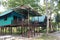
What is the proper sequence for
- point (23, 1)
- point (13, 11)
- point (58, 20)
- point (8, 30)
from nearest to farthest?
point (13, 11), point (8, 30), point (23, 1), point (58, 20)

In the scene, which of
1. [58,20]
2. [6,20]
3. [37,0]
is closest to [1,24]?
[6,20]

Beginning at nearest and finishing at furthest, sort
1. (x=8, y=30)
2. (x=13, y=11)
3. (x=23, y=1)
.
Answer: (x=13, y=11)
(x=8, y=30)
(x=23, y=1)

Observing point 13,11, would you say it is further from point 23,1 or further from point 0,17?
point 23,1

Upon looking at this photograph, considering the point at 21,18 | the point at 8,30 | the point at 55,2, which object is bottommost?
the point at 8,30

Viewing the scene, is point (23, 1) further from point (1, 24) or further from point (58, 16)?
point (58, 16)

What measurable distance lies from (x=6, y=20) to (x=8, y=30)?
1.66m

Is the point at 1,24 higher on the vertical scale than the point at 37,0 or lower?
Answer: lower

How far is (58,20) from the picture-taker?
28438 millimetres

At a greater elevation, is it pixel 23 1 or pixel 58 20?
pixel 23 1

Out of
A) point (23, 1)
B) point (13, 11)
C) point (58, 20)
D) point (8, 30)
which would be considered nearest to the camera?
point (13, 11)

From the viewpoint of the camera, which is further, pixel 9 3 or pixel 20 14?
pixel 9 3

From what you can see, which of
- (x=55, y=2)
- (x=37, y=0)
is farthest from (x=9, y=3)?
(x=55, y=2)

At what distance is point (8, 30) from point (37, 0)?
6.37 m

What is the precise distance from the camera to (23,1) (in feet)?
79.5
